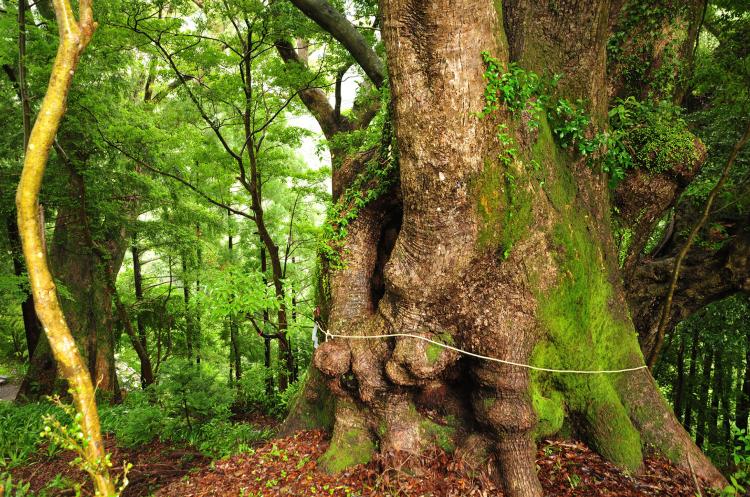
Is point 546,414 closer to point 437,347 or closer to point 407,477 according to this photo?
point 437,347

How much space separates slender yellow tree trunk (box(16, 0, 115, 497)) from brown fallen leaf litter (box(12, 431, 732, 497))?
1121 millimetres

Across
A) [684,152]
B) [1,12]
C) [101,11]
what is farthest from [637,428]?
[1,12]

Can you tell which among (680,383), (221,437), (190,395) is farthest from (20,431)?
(680,383)

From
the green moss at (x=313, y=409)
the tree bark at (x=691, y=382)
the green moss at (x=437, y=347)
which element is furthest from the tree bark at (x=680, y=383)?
the green moss at (x=313, y=409)

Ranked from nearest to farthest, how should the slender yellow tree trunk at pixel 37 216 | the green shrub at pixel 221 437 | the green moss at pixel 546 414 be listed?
the slender yellow tree trunk at pixel 37 216, the green moss at pixel 546 414, the green shrub at pixel 221 437

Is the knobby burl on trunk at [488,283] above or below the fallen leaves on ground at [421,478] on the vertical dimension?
above

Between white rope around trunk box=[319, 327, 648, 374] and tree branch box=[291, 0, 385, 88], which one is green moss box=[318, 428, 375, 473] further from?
tree branch box=[291, 0, 385, 88]

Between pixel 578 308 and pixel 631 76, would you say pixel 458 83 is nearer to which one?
pixel 578 308

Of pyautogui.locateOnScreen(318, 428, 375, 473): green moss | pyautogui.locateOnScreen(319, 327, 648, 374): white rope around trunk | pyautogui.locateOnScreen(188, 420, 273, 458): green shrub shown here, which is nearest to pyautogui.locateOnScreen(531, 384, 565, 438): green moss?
pyautogui.locateOnScreen(319, 327, 648, 374): white rope around trunk

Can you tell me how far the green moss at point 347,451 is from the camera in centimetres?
308

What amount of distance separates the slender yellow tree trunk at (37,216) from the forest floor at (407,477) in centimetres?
112

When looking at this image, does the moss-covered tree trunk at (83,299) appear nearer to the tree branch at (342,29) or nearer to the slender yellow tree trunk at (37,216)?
the tree branch at (342,29)

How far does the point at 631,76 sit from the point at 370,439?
169 inches

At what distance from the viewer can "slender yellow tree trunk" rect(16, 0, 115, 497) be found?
1.96 metres
